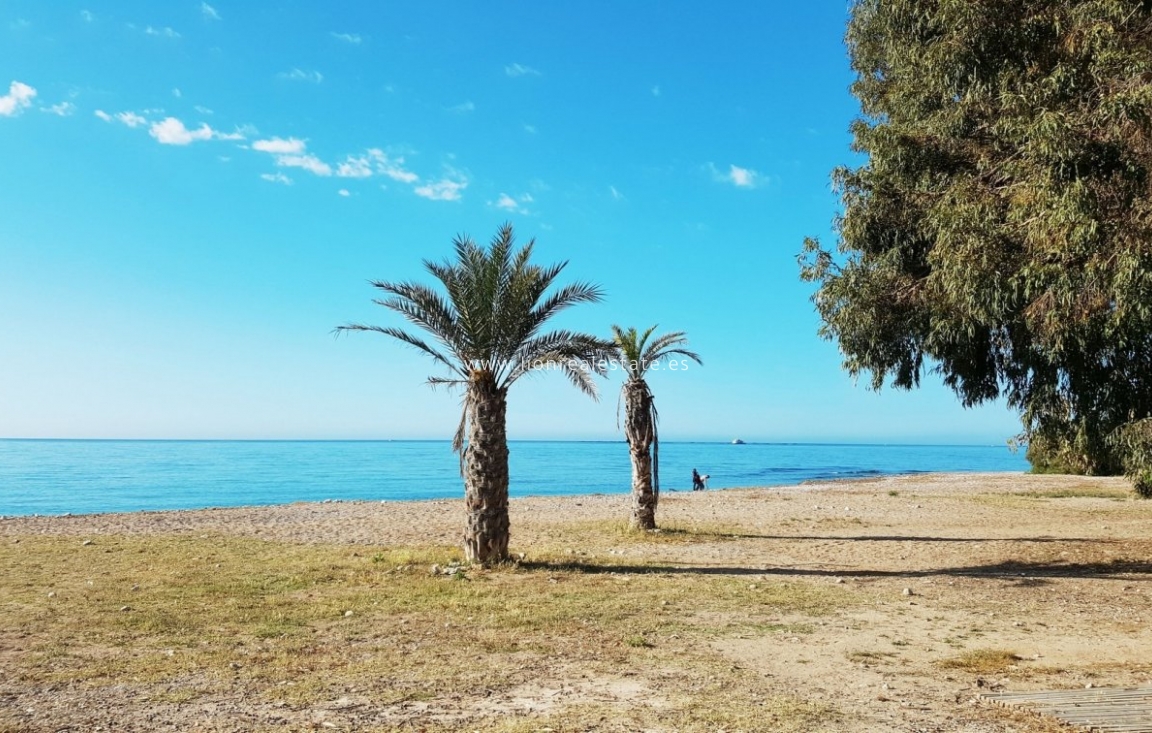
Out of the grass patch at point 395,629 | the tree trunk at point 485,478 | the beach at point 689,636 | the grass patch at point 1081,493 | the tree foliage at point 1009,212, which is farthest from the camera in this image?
the grass patch at point 1081,493

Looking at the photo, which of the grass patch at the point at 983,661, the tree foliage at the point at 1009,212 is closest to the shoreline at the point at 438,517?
the tree foliage at the point at 1009,212

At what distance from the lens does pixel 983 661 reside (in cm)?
794

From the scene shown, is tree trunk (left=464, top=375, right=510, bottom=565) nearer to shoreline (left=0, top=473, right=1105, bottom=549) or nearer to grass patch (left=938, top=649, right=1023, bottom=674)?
shoreline (left=0, top=473, right=1105, bottom=549)

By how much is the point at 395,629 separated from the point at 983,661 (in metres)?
6.56

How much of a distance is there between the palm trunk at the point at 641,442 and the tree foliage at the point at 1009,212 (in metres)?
5.74

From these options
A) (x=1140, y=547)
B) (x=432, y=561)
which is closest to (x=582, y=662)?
(x=432, y=561)

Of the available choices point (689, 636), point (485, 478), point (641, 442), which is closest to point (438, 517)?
point (641, 442)

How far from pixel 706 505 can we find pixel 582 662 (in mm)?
21957

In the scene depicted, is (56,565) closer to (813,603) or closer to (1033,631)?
(813,603)

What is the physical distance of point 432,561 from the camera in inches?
586

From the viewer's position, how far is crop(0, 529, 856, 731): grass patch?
A: 6.85 meters

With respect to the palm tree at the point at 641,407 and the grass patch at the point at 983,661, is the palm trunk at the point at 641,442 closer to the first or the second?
the palm tree at the point at 641,407

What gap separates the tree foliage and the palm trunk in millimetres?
5740

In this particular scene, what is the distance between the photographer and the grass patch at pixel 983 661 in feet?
25.2
